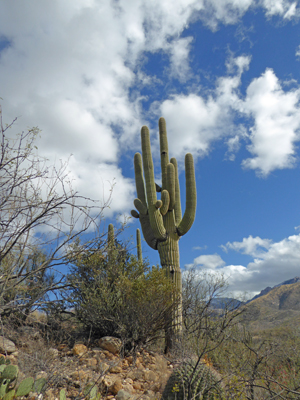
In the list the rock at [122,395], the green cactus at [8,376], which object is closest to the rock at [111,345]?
the rock at [122,395]

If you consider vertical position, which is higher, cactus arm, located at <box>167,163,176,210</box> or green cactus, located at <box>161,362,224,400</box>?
→ cactus arm, located at <box>167,163,176,210</box>

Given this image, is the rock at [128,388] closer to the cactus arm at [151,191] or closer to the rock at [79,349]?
the rock at [79,349]

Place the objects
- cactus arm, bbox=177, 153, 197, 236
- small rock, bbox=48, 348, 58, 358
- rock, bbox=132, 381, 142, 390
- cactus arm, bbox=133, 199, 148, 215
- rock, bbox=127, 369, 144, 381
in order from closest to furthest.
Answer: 1. rock, bbox=132, 381, 142, 390
2. small rock, bbox=48, 348, 58, 358
3. rock, bbox=127, 369, 144, 381
4. cactus arm, bbox=177, 153, 197, 236
5. cactus arm, bbox=133, 199, 148, 215

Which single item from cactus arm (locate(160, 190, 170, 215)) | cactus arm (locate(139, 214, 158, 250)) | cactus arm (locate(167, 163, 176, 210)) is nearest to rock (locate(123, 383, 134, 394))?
cactus arm (locate(139, 214, 158, 250))

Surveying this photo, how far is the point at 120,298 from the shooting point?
742cm

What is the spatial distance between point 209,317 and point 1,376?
27.3 ft

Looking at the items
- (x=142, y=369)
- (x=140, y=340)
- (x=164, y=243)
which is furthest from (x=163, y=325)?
(x=164, y=243)

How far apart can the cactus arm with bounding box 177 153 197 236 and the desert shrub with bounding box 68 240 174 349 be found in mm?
2330

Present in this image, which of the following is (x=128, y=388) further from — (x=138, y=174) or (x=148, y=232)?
(x=138, y=174)

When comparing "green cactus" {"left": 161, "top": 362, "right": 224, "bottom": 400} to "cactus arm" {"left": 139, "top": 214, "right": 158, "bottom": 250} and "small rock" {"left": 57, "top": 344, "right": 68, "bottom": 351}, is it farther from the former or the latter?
"cactus arm" {"left": 139, "top": 214, "right": 158, "bottom": 250}

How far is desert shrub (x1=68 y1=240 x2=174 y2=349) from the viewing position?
7.14m

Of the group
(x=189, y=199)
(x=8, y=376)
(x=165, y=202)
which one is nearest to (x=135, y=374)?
(x=8, y=376)

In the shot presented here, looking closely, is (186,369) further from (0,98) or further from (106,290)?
(0,98)

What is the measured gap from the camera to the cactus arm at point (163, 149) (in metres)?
10.7
